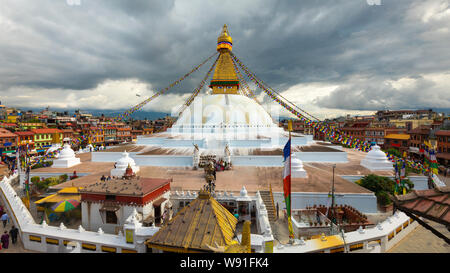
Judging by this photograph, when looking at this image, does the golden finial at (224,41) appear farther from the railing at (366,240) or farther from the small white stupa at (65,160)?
the railing at (366,240)

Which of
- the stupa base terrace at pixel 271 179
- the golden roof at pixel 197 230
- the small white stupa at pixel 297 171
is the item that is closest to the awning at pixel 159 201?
the stupa base terrace at pixel 271 179

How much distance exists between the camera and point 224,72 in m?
22.6

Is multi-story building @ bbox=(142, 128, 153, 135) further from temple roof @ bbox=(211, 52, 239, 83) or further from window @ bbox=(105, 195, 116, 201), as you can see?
window @ bbox=(105, 195, 116, 201)

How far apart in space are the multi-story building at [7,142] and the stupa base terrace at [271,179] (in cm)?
1738

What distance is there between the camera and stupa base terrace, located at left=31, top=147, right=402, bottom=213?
28.3ft

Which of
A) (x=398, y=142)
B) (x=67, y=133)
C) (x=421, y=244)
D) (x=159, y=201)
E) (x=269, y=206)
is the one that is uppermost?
(x=67, y=133)

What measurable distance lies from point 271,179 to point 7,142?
30490mm

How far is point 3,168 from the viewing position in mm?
17016

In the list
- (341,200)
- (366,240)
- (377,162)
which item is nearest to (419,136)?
(377,162)

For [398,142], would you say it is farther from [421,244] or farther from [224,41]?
[421,244]

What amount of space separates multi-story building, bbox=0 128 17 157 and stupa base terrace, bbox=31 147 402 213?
17.4m
